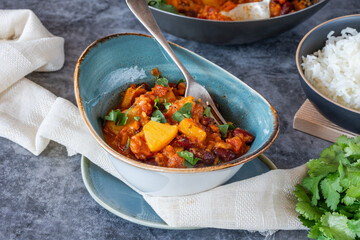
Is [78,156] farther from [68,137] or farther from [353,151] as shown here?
[353,151]

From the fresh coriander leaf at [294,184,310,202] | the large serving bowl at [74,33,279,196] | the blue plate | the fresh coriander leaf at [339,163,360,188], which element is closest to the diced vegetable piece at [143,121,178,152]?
the large serving bowl at [74,33,279,196]

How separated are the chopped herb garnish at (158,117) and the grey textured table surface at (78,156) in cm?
42

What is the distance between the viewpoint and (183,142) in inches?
67.1

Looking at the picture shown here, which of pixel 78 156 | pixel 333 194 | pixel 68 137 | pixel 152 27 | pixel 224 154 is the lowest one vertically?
pixel 78 156

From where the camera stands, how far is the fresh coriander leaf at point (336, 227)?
1.61m

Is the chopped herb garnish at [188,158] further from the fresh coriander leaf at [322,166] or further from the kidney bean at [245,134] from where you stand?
the fresh coriander leaf at [322,166]

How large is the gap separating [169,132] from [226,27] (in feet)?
3.11

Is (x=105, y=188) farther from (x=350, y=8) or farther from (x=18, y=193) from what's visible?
(x=350, y=8)

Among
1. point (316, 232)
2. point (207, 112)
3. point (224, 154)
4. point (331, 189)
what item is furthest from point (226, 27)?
point (316, 232)

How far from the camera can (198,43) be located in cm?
280

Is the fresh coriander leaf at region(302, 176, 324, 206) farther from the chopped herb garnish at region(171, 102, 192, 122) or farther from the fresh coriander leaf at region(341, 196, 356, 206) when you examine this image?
the chopped herb garnish at region(171, 102, 192, 122)

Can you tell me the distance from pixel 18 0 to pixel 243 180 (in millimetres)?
2119

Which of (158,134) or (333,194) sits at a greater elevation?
(158,134)

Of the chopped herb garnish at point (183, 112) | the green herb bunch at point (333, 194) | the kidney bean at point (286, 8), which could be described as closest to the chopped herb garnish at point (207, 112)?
the chopped herb garnish at point (183, 112)
